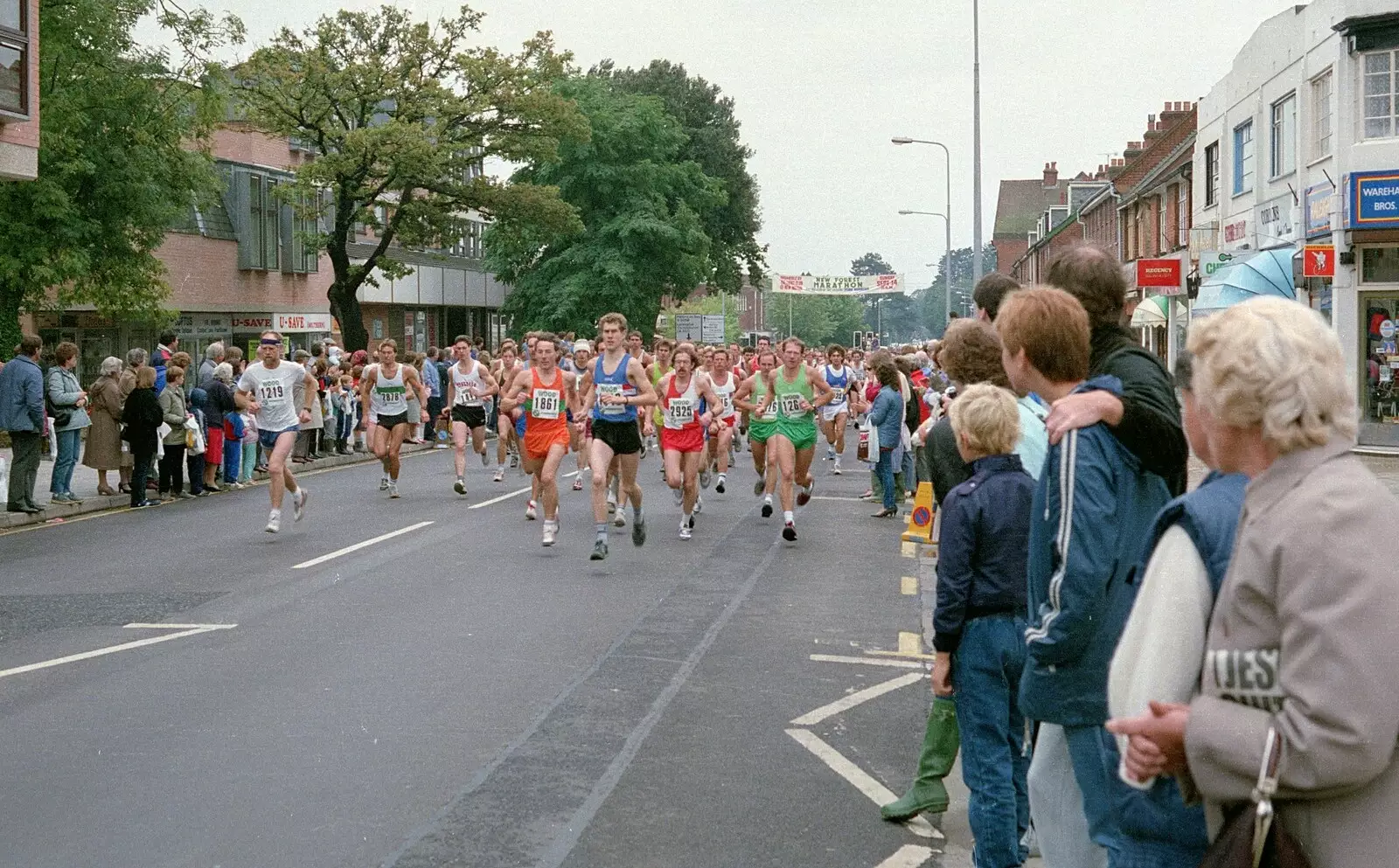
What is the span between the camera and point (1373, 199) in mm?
24609

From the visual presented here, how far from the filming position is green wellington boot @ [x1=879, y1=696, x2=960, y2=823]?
17.9ft

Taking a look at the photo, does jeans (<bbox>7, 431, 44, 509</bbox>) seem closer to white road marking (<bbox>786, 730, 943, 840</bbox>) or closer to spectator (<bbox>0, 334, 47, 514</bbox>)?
spectator (<bbox>0, 334, 47, 514</bbox>)

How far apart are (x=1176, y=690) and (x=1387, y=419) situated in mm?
25534

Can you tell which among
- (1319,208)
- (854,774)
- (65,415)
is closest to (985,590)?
(854,774)

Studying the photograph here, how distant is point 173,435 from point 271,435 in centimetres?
208

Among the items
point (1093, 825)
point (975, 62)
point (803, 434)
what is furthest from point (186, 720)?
point (975, 62)

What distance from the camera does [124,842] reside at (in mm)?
5316

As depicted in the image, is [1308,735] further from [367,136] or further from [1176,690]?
[367,136]

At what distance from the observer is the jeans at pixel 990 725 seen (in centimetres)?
471

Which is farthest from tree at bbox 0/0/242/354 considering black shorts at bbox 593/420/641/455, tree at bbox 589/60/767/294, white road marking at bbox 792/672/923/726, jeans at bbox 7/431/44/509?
tree at bbox 589/60/767/294

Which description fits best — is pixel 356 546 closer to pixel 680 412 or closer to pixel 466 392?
pixel 680 412

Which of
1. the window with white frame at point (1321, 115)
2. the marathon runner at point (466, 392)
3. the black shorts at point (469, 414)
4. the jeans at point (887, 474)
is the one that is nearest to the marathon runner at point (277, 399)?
the marathon runner at point (466, 392)

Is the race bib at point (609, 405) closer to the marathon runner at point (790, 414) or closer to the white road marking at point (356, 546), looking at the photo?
the marathon runner at point (790, 414)

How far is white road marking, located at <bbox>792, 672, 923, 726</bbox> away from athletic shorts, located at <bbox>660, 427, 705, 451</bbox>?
6944mm
